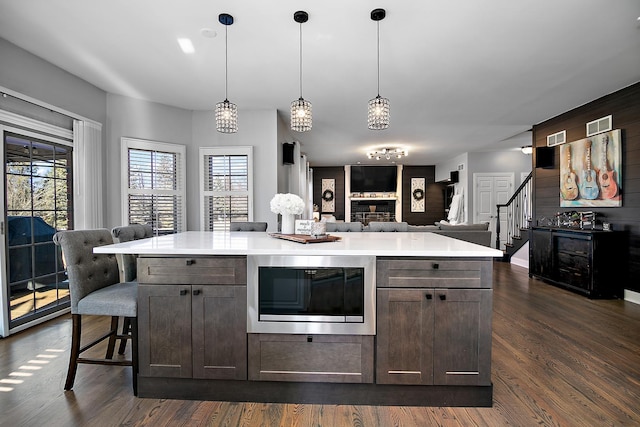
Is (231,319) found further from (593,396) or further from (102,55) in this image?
(102,55)

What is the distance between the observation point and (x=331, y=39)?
2811 mm

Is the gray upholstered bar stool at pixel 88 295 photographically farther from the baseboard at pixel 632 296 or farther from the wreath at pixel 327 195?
the wreath at pixel 327 195

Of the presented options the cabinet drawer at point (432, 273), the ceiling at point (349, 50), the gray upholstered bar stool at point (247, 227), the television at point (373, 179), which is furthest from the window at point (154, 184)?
the television at point (373, 179)

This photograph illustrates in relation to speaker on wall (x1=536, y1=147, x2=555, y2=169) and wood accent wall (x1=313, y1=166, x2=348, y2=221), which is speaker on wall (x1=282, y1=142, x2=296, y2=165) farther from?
wood accent wall (x1=313, y1=166, x2=348, y2=221)

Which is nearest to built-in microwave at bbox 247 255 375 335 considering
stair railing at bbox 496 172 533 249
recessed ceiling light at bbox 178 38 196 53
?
recessed ceiling light at bbox 178 38 196 53

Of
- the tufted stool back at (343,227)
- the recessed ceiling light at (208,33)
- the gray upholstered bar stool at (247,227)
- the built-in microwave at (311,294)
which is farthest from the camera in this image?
the tufted stool back at (343,227)

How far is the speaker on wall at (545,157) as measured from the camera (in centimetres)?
528

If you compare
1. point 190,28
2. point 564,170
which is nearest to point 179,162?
point 190,28

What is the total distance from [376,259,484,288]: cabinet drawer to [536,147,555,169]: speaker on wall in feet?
15.2

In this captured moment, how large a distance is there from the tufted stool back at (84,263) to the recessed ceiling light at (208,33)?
186cm

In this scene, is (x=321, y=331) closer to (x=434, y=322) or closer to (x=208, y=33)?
(x=434, y=322)

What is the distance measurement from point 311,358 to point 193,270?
2.97 feet

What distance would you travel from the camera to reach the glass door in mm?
2977

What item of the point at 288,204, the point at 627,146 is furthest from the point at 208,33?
the point at 627,146
